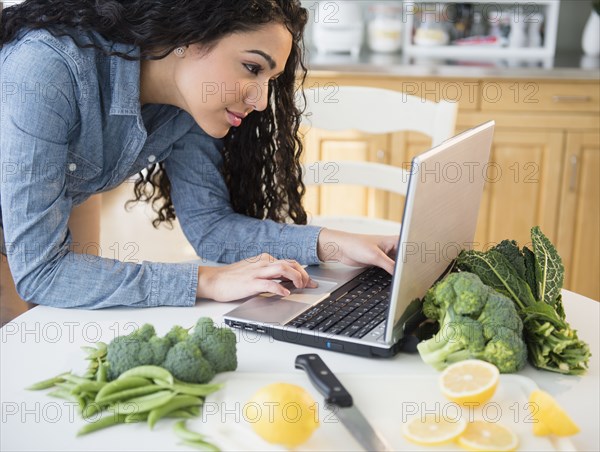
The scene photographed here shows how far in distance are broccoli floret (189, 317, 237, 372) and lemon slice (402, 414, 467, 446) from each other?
9.1 inches

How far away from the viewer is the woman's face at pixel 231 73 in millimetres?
1330

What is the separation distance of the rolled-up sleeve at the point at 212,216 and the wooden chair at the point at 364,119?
39cm

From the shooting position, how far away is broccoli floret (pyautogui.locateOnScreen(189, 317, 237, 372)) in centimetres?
94

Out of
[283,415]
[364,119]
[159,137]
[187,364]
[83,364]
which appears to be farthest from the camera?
[364,119]

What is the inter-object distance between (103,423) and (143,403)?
46 millimetres

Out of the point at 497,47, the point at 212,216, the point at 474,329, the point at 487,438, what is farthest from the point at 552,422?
the point at 497,47

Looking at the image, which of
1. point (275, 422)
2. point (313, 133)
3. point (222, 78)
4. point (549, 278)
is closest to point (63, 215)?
point (222, 78)

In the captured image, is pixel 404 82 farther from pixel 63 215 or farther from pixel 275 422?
pixel 275 422

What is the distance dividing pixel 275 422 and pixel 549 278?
0.52 meters

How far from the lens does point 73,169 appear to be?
1379 mm

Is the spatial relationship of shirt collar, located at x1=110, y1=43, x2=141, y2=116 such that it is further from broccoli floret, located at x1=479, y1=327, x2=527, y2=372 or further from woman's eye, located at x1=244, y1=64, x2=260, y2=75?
broccoli floret, located at x1=479, y1=327, x2=527, y2=372

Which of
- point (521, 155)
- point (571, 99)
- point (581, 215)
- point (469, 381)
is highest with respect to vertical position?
point (571, 99)

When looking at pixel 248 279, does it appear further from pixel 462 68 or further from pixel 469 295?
pixel 462 68

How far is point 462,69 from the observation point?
2773 millimetres
